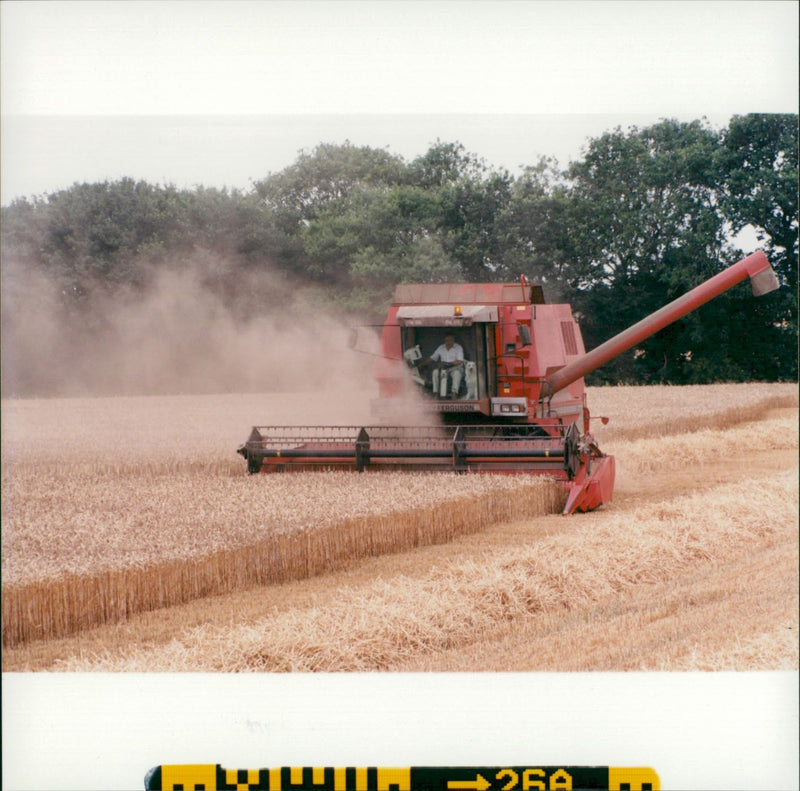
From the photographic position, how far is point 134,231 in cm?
629

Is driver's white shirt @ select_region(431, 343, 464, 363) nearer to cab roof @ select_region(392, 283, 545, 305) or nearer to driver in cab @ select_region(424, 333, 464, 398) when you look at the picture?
driver in cab @ select_region(424, 333, 464, 398)

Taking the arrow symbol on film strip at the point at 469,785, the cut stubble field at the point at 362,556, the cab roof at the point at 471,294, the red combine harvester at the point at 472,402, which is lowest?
the arrow symbol on film strip at the point at 469,785

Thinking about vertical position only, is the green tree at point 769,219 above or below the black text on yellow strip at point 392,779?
above

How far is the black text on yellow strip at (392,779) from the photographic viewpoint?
400 cm

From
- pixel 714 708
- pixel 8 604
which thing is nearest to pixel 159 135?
pixel 8 604

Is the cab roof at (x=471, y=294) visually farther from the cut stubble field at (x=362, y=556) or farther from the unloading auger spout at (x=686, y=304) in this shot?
Answer: the cut stubble field at (x=362, y=556)

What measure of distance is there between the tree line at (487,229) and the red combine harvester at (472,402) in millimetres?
465

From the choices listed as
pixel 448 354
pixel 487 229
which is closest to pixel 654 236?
pixel 487 229

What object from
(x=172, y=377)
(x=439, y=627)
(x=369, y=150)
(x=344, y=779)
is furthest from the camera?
(x=172, y=377)

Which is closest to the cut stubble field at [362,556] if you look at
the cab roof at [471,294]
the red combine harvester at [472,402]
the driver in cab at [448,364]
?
the red combine harvester at [472,402]

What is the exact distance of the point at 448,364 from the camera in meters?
7.45

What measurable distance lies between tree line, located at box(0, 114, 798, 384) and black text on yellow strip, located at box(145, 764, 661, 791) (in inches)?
115

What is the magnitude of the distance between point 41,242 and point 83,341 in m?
0.72

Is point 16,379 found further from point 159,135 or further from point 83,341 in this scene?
point 159,135
